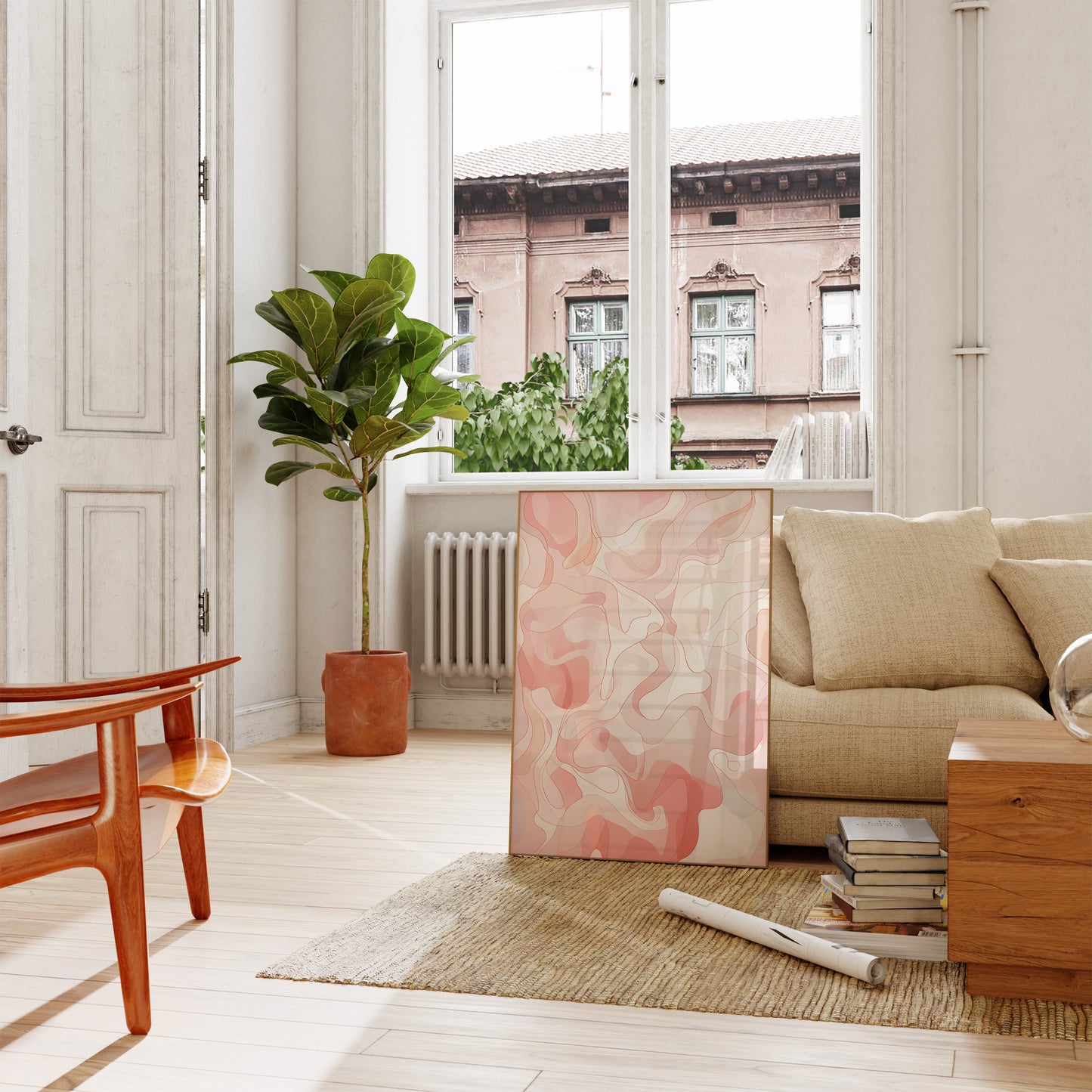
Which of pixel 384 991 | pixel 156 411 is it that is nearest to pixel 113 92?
pixel 156 411

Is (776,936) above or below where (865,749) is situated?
below

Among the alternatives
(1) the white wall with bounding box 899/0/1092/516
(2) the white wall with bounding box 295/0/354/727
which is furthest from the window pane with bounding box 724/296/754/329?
(2) the white wall with bounding box 295/0/354/727

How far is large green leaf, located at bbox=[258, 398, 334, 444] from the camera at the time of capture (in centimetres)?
435

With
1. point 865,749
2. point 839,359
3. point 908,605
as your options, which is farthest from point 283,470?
point 865,749

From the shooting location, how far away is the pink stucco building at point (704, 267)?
4.90 metres

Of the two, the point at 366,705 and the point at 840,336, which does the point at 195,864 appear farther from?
the point at 840,336

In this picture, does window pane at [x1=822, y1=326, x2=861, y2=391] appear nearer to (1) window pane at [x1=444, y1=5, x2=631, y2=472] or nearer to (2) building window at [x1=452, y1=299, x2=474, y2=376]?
(1) window pane at [x1=444, y1=5, x2=631, y2=472]

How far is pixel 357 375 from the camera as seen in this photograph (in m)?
4.26

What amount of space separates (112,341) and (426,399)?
107 cm

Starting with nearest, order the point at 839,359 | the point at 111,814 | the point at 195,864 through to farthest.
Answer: the point at 111,814 → the point at 195,864 → the point at 839,359

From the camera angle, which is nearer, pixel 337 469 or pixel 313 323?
pixel 313 323

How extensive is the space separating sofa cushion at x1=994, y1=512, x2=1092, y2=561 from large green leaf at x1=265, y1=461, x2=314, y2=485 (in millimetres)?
2400

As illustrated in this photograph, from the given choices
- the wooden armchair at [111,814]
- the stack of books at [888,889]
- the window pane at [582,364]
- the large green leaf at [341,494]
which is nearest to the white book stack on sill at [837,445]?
the window pane at [582,364]

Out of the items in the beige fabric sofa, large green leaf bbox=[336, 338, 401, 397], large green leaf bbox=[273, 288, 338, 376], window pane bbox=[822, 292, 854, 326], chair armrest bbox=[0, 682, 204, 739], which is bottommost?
the beige fabric sofa
